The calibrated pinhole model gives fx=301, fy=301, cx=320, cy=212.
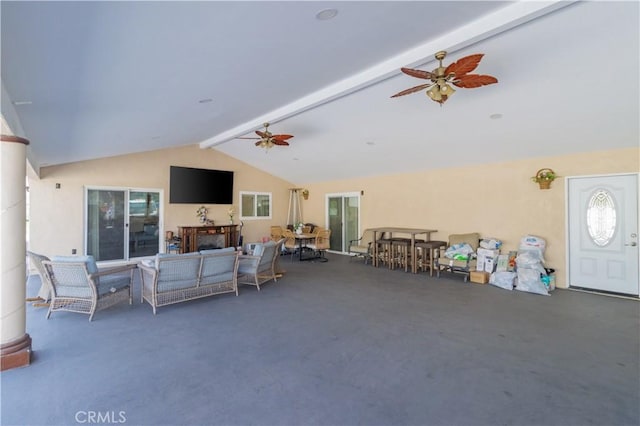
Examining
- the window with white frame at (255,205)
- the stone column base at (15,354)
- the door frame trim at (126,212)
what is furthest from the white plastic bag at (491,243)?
the door frame trim at (126,212)

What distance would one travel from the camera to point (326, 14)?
7.67ft

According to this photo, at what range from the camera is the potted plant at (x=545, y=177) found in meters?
5.64

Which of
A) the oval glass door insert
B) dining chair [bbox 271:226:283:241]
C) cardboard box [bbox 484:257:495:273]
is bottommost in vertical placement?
cardboard box [bbox 484:257:495:273]

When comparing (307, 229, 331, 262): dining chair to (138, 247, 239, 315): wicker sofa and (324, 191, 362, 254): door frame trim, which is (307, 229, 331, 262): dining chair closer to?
(324, 191, 362, 254): door frame trim

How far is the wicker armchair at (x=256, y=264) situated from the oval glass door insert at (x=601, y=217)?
18.6 feet

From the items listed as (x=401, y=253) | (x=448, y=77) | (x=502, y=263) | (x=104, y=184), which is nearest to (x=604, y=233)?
(x=502, y=263)

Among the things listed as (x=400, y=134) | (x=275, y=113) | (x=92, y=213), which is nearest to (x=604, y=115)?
(x=400, y=134)

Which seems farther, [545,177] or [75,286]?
[545,177]

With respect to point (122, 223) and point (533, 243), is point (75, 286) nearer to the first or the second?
point (122, 223)

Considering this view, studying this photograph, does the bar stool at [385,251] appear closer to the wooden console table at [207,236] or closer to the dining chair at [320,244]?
the dining chair at [320,244]

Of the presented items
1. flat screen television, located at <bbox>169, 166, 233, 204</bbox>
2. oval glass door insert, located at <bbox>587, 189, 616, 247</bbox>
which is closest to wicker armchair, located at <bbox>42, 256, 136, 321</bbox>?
flat screen television, located at <bbox>169, 166, 233, 204</bbox>

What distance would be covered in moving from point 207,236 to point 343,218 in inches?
167

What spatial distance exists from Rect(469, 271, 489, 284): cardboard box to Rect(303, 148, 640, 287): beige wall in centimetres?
88

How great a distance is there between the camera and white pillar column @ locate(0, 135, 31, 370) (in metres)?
2.71
